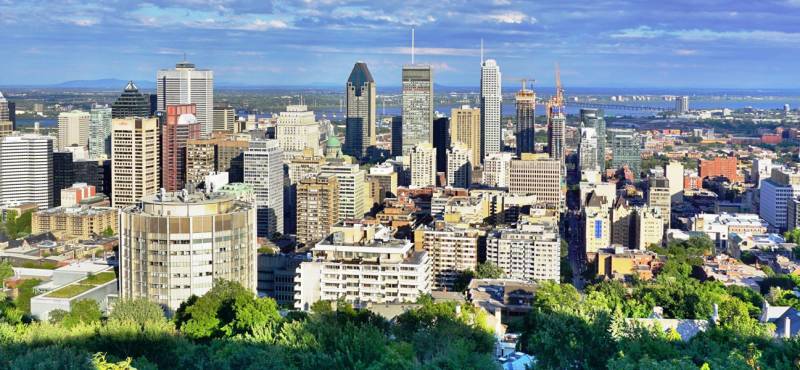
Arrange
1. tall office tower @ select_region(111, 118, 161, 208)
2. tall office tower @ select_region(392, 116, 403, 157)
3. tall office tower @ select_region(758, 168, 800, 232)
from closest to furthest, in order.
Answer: tall office tower @ select_region(111, 118, 161, 208), tall office tower @ select_region(758, 168, 800, 232), tall office tower @ select_region(392, 116, 403, 157)

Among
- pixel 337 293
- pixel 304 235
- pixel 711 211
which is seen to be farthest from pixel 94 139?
Result: pixel 337 293

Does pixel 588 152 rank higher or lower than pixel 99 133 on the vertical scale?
lower

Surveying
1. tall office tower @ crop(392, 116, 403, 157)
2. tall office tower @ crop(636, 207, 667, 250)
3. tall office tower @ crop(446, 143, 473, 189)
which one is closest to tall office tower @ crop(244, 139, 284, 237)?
tall office tower @ crop(446, 143, 473, 189)

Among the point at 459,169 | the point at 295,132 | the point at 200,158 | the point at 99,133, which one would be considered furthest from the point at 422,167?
the point at 99,133

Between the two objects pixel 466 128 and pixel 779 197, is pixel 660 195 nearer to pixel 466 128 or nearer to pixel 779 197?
pixel 779 197

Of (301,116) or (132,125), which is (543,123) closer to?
(301,116)

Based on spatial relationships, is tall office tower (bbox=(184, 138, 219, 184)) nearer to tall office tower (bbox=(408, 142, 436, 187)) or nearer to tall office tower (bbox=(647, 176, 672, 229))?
tall office tower (bbox=(408, 142, 436, 187))
